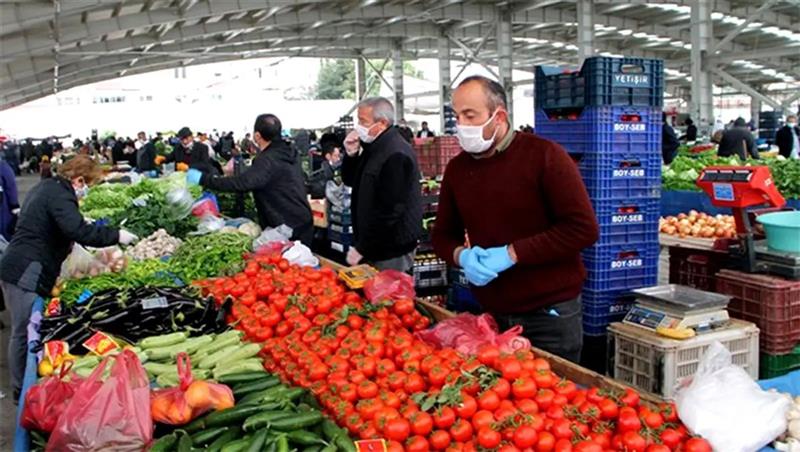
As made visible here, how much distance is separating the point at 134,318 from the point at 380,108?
1788 millimetres

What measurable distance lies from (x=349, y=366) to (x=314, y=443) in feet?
1.71

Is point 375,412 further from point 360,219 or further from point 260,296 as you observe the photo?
point 360,219

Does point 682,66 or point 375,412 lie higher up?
point 682,66

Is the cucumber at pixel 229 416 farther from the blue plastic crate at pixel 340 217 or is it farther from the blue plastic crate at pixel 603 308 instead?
the blue plastic crate at pixel 340 217

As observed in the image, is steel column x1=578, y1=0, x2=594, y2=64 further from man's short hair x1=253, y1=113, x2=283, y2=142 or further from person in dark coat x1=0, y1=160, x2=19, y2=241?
man's short hair x1=253, y1=113, x2=283, y2=142

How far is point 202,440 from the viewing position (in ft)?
7.63

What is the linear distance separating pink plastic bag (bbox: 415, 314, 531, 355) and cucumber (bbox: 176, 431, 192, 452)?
1.05 meters

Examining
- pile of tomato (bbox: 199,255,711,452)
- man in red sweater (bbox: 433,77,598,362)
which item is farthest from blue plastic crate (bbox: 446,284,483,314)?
man in red sweater (bbox: 433,77,598,362)

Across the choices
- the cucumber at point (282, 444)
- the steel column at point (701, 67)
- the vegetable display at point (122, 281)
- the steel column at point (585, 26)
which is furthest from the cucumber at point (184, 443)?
the steel column at point (585, 26)

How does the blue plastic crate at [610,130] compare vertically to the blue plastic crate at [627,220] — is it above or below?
above

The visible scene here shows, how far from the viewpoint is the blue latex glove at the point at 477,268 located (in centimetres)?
275

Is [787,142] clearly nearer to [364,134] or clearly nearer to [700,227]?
[700,227]

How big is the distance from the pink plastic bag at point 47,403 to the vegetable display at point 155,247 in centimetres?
288

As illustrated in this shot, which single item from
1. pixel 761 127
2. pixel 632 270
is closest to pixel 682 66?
pixel 761 127
